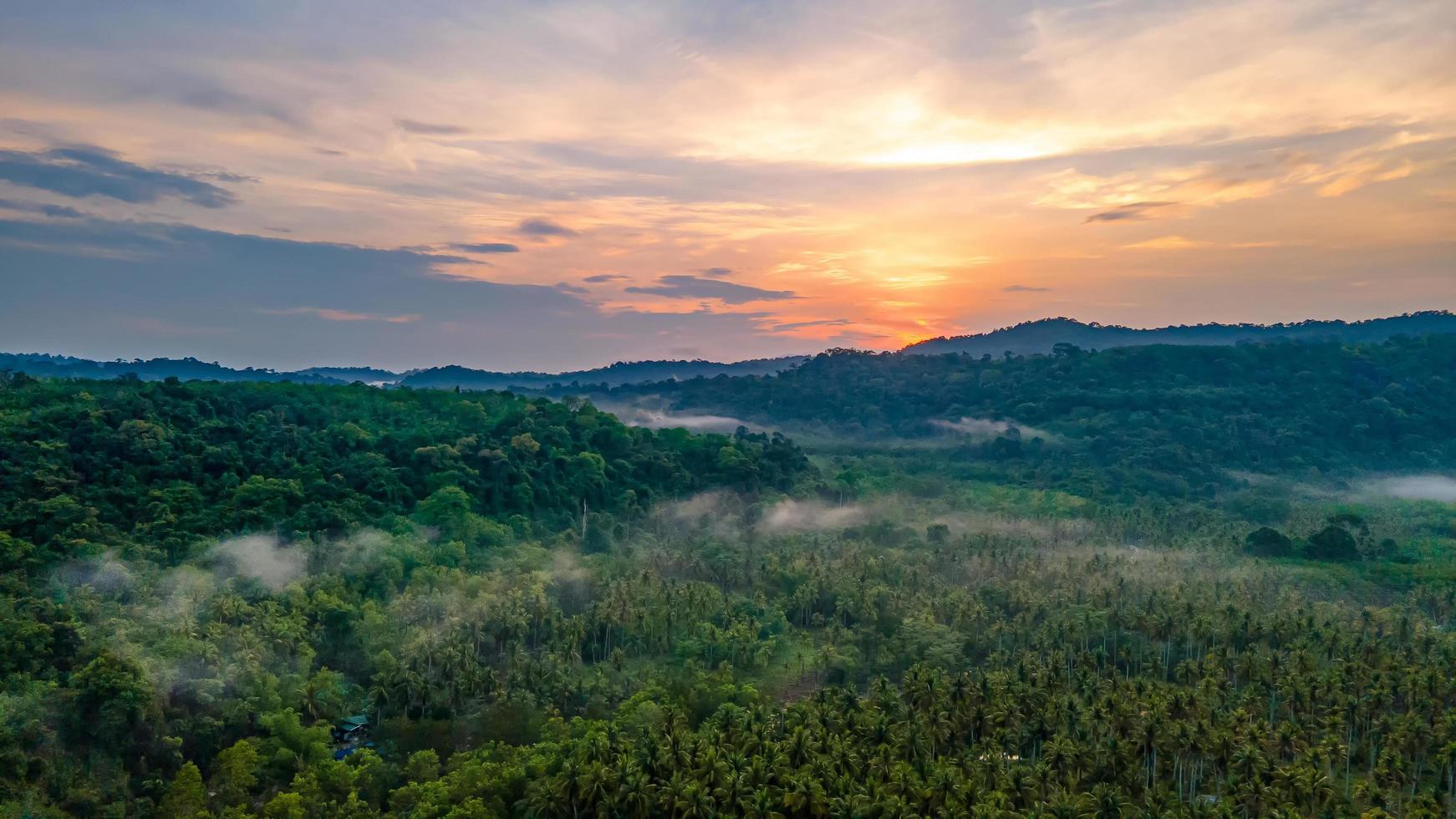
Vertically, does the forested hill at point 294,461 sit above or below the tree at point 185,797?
above

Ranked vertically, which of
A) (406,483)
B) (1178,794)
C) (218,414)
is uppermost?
(218,414)

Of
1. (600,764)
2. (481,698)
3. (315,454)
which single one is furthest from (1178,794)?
(315,454)

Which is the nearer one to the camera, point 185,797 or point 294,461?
point 185,797

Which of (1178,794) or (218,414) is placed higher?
(218,414)

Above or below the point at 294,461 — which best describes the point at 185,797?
below

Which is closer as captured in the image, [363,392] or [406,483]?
[406,483]

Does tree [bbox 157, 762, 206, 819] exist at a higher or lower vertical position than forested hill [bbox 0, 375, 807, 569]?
lower

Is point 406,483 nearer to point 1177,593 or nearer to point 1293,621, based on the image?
point 1177,593

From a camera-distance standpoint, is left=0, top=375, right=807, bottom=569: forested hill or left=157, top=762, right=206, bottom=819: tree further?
left=0, top=375, right=807, bottom=569: forested hill
